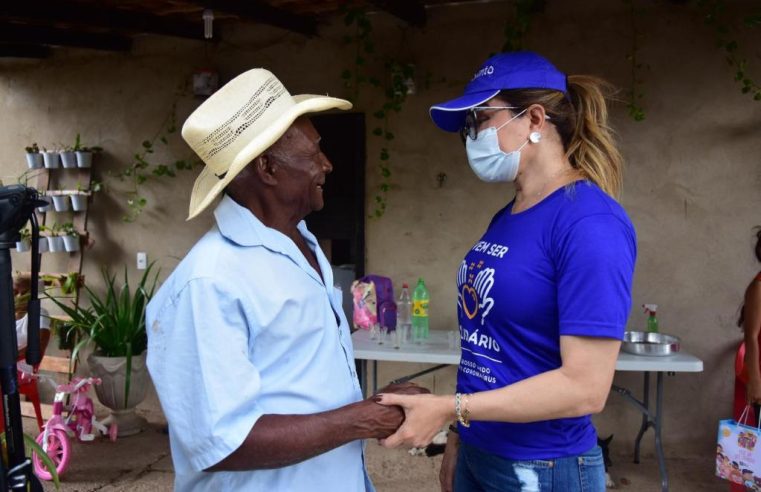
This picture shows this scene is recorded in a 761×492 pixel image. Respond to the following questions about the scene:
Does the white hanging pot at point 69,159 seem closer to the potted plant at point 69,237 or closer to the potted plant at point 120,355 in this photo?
the potted plant at point 69,237

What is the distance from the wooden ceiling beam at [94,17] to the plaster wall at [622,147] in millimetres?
377

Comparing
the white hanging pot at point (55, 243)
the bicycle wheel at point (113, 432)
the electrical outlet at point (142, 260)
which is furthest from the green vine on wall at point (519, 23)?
the white hanging pot at point (55, 243)

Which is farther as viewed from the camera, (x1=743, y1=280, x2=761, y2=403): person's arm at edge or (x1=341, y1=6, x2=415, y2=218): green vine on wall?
(x1=341, y1=6, x2=415, y2=218): green vine on wall

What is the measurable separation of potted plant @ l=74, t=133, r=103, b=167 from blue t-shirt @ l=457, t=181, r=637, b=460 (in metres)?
4.89

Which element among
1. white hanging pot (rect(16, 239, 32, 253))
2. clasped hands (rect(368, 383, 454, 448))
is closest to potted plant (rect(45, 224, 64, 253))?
white hanging pot (rect(16, 239, 32, 253))

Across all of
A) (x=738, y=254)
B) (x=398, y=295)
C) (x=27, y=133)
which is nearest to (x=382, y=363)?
(x=398, y=295)

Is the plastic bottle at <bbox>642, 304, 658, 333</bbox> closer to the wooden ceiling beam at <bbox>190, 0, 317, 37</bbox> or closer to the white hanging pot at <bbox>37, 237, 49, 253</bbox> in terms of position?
the wooden ceiling beam at <bbox>190, 0, 317, 37</bbox>

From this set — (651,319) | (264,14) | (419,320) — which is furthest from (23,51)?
(651,319)

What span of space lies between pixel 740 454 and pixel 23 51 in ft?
21.2

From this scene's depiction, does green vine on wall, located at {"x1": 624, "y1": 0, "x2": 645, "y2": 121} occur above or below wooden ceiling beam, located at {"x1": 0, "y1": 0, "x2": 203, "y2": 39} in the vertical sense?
below

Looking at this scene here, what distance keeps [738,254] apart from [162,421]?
15.6 ft

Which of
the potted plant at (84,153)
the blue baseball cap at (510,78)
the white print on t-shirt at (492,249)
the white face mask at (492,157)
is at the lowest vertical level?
the white print on t-shirt at (492,249)

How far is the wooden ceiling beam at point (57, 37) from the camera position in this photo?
4.92 meters

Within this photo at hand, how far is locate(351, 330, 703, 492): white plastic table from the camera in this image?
350cm
